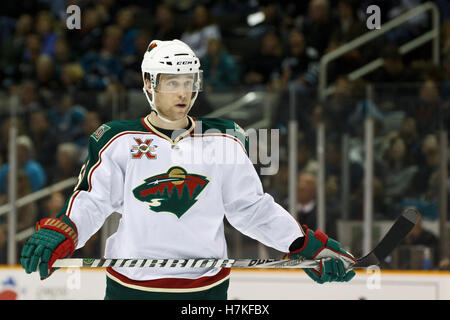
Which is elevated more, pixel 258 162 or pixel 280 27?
pixel 280 27

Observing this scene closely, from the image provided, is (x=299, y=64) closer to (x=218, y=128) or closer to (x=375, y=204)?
(x=375, y=204)

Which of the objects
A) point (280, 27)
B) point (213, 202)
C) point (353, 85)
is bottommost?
point (213, 202)

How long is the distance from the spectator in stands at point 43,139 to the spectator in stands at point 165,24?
3.87ft

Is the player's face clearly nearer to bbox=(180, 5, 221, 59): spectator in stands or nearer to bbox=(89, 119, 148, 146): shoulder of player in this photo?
bbox=(89, 119, 148, 146): shoulder of player

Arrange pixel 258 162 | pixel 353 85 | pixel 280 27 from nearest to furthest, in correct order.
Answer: pixel 258 162
pixel 353 85
pixel 280 27

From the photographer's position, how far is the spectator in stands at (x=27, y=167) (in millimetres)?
4574

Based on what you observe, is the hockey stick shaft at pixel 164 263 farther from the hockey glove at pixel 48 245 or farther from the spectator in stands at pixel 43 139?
the spectator in stands at pixel 43 139

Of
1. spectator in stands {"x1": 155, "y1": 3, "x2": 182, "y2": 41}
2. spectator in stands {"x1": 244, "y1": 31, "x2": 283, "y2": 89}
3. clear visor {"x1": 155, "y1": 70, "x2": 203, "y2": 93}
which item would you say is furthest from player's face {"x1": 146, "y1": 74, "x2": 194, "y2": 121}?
spectator in stands {"x1": 155, "y1": 3, "x2": 182, "y2": 41}

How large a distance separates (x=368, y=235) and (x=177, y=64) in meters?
2.08

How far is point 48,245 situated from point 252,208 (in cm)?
66
